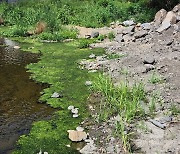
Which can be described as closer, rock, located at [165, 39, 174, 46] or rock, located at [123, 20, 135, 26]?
rock, located at [165, 39, 174, 46]

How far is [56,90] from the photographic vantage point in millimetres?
10805

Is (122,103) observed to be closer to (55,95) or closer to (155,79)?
(155,79)

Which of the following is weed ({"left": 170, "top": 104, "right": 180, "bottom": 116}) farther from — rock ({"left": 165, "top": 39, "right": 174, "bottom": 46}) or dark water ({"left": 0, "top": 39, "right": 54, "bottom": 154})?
rock ({"left": 165, "top": 39, "right": 174, "bottom": 46})

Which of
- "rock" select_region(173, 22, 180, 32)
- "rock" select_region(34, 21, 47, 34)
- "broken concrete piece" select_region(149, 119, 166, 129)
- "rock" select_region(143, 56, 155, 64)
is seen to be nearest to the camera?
"broken concrete piece" select_region(149, 119, 166, 129)

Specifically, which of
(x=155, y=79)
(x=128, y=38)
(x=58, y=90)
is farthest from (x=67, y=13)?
(x=155, y=79)

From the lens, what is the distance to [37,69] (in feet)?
42.4

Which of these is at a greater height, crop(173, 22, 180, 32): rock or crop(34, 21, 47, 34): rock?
crop(173, 22, 180, 32): rock

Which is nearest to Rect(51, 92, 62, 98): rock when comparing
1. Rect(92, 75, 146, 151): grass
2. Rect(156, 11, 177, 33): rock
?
Rect(92, 75, 146, 151): grass

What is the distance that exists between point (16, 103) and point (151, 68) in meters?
4.57

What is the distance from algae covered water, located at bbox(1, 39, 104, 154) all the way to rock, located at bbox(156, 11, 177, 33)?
3.09m

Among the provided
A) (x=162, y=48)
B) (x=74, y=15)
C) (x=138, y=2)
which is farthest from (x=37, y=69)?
(x=138, y=2)

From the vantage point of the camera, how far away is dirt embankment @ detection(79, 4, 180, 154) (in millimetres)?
7496

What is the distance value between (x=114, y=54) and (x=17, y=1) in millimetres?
14695

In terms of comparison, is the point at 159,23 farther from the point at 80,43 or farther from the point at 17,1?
the point at 17,1
